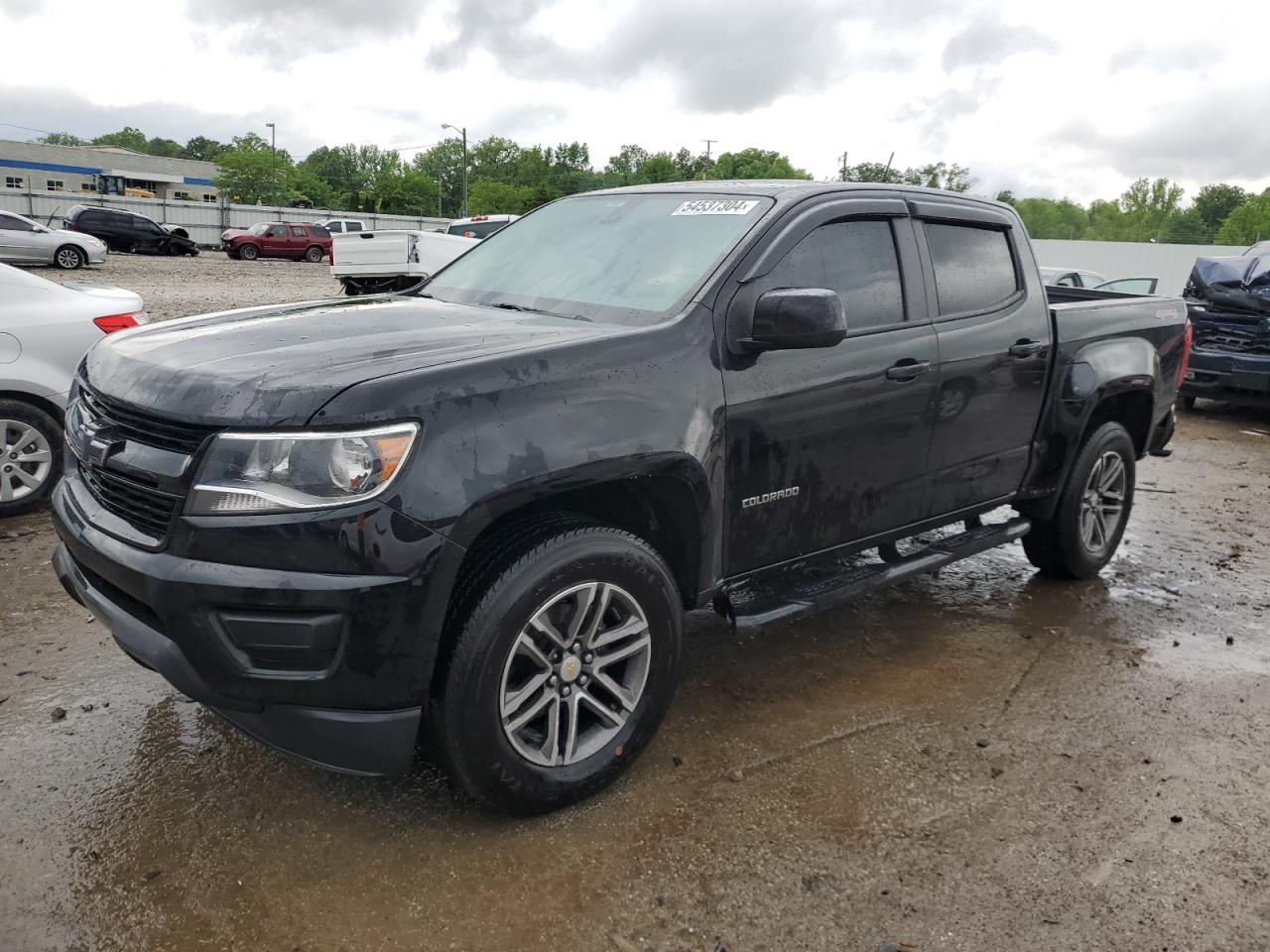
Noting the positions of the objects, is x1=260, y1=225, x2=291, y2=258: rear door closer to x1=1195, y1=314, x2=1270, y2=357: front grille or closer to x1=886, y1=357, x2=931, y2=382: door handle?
x1=1195, y1=314, x2=1270, y2=357: front grille

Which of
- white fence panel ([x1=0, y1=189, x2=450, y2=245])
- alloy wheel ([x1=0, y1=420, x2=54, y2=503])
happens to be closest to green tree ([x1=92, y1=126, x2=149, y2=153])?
white fence panel ([x1=0, y1=189, x2=450, y2=245])

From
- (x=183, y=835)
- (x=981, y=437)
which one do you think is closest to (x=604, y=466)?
(x=183, y=835)

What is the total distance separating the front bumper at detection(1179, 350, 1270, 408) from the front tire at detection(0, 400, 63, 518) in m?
10.5

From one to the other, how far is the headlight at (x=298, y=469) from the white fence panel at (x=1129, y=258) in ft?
112

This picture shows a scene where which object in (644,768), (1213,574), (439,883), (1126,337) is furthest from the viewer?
(1213,574)

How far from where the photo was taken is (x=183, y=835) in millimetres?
2875

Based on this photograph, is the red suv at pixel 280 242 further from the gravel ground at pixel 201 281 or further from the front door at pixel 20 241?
the front door at pixel 20 241

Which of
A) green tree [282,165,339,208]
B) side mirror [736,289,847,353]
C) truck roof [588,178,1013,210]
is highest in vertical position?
green tree [282,165,339,208]

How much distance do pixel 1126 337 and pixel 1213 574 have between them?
1607 mm

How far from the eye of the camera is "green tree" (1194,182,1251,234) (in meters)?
88.0

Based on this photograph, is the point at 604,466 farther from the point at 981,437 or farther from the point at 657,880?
the point at 981,437

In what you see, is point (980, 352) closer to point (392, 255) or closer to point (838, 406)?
point (838, 406)

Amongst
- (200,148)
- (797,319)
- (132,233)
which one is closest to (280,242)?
(132,233)

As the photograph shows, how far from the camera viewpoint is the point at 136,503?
2732 mm
